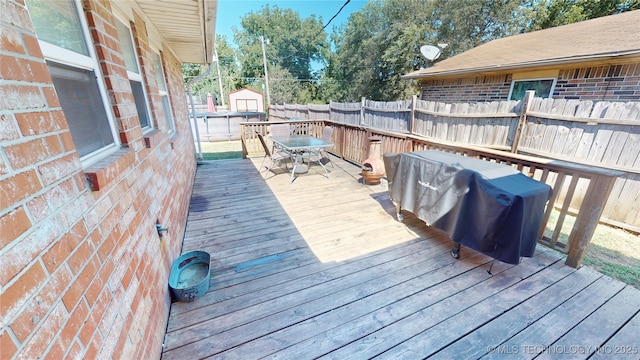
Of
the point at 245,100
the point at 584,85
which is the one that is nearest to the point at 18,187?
the point at 584,85

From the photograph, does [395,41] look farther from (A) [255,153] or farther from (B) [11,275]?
(B) [11,275]

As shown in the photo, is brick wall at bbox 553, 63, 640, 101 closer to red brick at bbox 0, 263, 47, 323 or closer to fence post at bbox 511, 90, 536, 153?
fence post at bbox 511, 90, 536, 153

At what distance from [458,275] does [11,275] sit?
2600 millimetres

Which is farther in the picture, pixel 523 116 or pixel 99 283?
pixel 523 116

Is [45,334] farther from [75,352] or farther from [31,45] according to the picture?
[31,45]

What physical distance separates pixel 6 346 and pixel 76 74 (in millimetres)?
A: 1234

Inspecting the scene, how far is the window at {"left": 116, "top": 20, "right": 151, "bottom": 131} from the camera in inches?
78.4

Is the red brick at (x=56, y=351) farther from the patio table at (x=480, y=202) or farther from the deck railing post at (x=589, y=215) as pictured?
the deck railing post at (x=589, y=215)

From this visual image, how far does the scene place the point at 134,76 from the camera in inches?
82.6

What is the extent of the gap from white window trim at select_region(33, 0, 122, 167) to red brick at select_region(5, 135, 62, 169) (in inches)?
13.6

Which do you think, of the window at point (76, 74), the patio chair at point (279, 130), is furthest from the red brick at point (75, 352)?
the patio chair at point (279, 130)

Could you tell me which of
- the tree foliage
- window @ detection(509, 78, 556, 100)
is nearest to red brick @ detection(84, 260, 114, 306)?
window @ detection(509, 78, 556, 100)

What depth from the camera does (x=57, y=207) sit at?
76cm

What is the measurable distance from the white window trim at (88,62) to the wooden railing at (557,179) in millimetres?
3370
